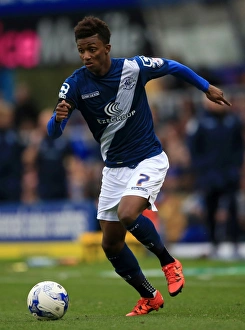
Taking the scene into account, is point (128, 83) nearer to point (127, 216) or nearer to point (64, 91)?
point (64, 91)

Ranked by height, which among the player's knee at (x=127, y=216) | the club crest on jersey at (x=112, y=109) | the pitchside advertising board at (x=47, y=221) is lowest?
the pitchside advertising board at (x=47, y=221)

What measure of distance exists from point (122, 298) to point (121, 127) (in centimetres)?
247

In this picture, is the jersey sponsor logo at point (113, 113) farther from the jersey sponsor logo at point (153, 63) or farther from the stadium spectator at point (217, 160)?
the stadium spectator at point (217, 160)

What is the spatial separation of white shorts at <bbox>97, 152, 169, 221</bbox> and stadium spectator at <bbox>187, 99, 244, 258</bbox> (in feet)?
22.7

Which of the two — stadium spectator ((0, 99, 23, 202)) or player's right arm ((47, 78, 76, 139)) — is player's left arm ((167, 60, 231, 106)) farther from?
stadium spectator ((0, 99, 23, 202))

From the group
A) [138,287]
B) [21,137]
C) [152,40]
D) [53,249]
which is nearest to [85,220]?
[53,249]

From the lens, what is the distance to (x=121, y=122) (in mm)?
7883

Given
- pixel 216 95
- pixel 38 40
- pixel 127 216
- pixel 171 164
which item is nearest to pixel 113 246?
pixel 127 216

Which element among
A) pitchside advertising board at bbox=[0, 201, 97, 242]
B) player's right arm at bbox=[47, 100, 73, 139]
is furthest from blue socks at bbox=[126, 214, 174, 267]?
pitchside advertising board at bbox=[0, 201, 97, 242]

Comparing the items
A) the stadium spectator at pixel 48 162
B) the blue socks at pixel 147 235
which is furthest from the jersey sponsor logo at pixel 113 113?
the stadium spectator at pixel 48 162

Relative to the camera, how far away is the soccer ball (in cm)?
728

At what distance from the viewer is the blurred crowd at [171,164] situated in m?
15.0

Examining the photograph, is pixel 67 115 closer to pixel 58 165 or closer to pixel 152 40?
pixel 58 165

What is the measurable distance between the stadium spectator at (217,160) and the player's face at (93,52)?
23.2 ft
